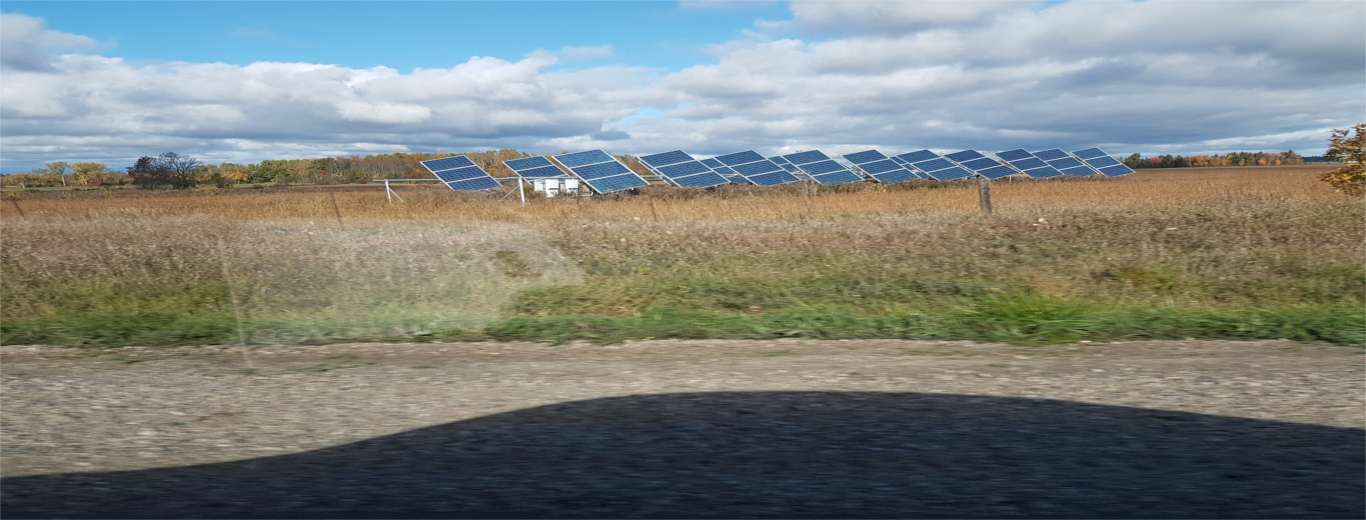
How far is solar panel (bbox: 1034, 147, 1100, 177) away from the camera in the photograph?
170ft

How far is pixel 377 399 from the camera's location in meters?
5.94

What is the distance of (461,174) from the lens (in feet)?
119

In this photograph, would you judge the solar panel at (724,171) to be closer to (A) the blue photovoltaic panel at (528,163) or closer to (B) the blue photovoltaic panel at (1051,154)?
(A) the blue photovoltaic panel at (528,163)

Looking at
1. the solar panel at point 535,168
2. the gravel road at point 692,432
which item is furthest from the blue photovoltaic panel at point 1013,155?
the gravel road at point 692,432

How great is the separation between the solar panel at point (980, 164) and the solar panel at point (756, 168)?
33.3 ft

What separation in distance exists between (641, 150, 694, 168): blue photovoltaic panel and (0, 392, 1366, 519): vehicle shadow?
1386 inches

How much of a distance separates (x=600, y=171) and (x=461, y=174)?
5.17 m

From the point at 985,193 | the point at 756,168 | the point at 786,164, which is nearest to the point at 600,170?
the point at 756,168

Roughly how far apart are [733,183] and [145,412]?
3355 centimetres

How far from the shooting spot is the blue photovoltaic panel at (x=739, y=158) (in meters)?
44.9

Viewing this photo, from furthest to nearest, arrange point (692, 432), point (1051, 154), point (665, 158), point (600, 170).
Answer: point (1051, 154) → point (665, 158) → point (600, 170) → point (692, 432)

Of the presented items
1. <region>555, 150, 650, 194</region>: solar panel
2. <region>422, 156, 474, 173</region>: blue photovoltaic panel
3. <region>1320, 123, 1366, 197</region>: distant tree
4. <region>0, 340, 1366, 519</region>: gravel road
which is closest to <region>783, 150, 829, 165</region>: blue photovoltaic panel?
<region>555, 150, 650, 194</region>: solar panel

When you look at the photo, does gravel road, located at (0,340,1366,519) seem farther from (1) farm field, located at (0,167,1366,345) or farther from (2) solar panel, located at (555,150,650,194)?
(2) solar panel, located at (555,150,650,194)

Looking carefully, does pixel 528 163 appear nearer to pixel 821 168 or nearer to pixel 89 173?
pixel 821 168
